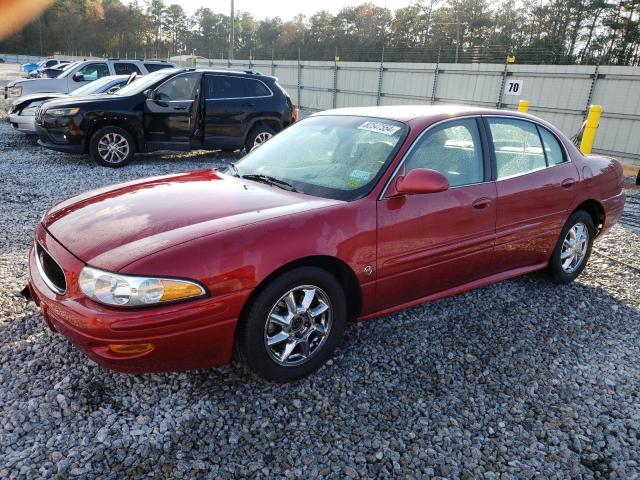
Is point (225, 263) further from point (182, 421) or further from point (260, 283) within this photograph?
point (182, 421)

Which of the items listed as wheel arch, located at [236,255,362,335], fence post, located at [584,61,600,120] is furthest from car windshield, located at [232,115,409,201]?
fence post, located at [584,61,600,120]

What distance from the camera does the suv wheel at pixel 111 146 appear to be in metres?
8.62

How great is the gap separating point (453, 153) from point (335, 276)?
1294 mm

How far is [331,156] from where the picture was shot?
11.2 feet

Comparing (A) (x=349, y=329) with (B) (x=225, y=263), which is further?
(A) (x=349, y=329)

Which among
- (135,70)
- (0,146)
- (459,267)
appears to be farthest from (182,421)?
(135,70)

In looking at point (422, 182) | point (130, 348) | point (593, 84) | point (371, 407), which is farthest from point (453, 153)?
point (593, 84)

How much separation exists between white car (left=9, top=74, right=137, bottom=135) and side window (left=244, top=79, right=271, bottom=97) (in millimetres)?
2752

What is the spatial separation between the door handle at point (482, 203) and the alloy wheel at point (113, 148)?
7.19m

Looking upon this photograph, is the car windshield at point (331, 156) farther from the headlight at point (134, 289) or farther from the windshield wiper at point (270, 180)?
the headlight at point (134, 289)

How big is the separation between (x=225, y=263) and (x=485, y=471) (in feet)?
5.21

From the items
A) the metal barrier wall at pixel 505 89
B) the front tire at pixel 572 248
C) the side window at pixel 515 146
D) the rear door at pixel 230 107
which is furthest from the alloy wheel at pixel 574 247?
the metal barrier wall at pixel 505 89

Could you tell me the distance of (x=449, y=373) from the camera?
3053 millimetres

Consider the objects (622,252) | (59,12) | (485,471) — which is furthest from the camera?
(59,12)
